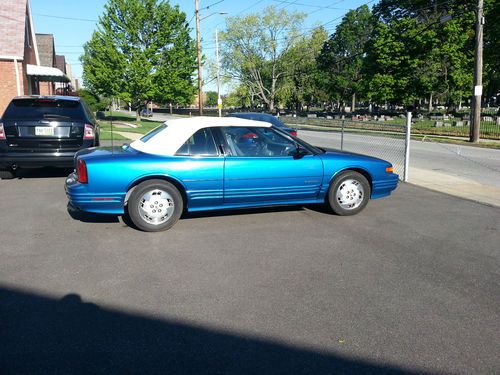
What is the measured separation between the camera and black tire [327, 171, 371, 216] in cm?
651

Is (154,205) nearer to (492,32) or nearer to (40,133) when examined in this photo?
(40,133)

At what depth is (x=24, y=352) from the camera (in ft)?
9.61

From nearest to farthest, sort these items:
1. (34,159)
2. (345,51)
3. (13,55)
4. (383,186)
Result: (383,186), (34,159), (13,55), (345,51)

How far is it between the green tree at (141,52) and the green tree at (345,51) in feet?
127

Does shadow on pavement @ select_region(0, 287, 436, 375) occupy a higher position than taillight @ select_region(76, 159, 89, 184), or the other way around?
taillight @ select_region(76, 159, 89, 184)

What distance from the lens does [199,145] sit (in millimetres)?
5930

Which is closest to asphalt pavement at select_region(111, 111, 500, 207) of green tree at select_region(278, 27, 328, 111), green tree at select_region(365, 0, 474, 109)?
green tree at select_region(365, 0, 474, 109)

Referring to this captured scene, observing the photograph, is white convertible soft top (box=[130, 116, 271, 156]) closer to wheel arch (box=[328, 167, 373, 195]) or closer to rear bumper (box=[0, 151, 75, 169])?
wheel arch (box=[328, 167, 373, 195])

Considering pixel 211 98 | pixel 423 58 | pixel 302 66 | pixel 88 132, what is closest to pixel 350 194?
pixel 88 132

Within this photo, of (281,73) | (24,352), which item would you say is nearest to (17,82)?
(24,352)

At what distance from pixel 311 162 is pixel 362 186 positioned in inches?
37.4

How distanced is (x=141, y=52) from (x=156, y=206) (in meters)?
32.8

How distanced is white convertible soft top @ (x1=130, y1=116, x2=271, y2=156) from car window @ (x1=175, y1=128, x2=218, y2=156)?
5 centimetres

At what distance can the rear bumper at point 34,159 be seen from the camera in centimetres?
827
